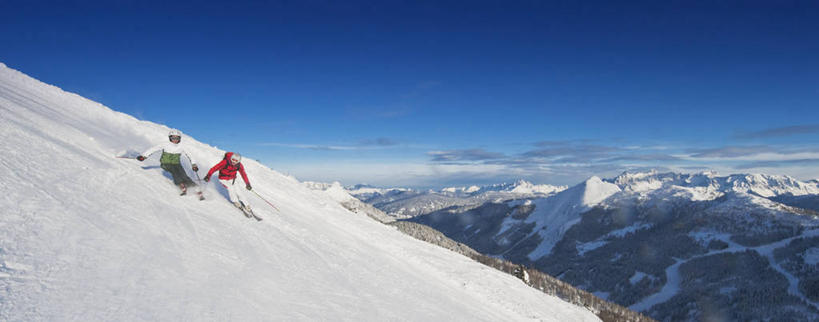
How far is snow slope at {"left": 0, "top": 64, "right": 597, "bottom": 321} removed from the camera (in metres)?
6.51

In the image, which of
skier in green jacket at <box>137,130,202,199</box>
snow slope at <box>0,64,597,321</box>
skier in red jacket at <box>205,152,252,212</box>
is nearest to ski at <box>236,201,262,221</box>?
skier in red jacket at <box>205,152,252,212</box>

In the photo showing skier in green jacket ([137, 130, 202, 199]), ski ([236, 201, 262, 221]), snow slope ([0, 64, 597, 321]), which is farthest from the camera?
ski ([236, 201, 262, 221])

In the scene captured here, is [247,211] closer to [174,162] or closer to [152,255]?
[174,162]

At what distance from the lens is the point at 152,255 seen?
8.49 metres

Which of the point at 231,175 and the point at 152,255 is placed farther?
the point at 231,175

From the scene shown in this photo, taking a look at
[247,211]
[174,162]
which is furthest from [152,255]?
[174,162]

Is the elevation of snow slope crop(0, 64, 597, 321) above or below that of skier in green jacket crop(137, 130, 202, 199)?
below

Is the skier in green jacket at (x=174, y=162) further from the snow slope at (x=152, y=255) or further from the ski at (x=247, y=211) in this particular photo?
the ski at (x=247, y=211)

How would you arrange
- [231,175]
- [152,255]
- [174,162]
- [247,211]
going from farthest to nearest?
[231,175] < [247,211] < [174,162] < [152,255]

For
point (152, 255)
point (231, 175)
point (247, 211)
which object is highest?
point (231, 175)

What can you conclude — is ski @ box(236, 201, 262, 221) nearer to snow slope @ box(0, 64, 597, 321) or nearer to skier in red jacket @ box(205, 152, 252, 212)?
skier in red jacket @ box(205, 152, 252, 212)

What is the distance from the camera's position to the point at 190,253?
952 centimetres

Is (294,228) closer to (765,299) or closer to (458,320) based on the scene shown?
(458,320)

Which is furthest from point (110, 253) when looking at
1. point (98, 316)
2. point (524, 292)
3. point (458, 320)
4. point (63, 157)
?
point (524, 292)
